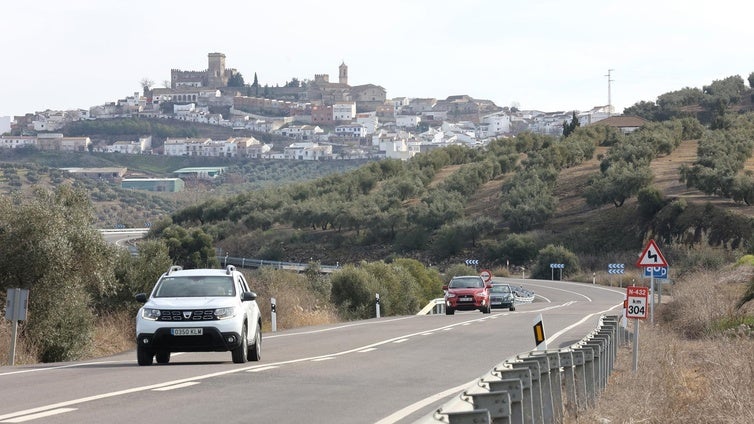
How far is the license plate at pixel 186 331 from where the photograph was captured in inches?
729

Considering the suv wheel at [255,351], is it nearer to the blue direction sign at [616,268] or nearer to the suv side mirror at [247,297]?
the suv side mirror at [247,297]

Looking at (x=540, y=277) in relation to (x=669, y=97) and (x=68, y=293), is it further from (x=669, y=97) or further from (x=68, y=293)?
(x=669, y=97)

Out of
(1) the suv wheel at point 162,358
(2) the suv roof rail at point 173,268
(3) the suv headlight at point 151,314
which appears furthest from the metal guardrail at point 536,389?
(2) the suv roof rail at point 173,268

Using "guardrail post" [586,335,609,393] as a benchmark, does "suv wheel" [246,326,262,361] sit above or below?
below

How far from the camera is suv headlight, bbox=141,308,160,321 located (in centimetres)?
1866

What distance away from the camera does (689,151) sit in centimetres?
12000

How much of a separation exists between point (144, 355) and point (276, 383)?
405 centimetres

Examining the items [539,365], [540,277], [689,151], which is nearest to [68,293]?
[539,365]

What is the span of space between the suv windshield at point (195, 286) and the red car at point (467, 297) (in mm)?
25236

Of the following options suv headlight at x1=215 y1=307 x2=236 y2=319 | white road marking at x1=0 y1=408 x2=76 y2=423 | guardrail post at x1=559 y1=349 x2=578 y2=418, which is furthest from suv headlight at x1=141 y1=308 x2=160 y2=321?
guardrail post at x1=559 y1=349 x2=578 y2=418

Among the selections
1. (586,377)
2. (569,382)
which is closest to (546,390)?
(569,382)

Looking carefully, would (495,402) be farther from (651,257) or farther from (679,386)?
(651,257)

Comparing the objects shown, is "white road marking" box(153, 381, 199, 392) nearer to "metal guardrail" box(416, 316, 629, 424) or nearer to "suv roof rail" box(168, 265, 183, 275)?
"metal guardrail" box(416, 316, 629, 424)

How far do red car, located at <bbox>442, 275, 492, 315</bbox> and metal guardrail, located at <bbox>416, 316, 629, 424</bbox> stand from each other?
27.6 metres
